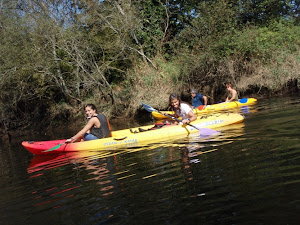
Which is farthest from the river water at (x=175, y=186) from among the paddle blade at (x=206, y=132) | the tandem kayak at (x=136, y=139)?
the tandem kayak at (x=136, y=139)

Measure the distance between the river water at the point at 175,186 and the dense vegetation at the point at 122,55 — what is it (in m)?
8.81

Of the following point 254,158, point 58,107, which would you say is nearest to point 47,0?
point 58,107

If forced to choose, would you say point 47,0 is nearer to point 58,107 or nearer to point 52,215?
point 58,107

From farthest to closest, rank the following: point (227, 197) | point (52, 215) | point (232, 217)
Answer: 1. point (52, 215)
2. point (227, 197)
3. point (232, 217)

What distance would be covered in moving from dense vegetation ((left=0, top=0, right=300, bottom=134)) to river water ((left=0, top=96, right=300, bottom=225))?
28.9 feet

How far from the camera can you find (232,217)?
2.53m

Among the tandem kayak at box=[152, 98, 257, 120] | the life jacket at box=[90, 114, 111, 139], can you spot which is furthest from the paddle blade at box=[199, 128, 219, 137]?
the tandem kayak at box=[152, 98, 257, 120]

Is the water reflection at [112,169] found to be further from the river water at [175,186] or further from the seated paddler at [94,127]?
the seated paddler at [94,127]

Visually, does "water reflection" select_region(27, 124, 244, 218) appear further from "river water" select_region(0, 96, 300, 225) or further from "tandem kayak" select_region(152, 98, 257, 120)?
"tandem kayak" select_region(152, 98, 257, 120)

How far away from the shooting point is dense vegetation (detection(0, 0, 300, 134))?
15.0 metres

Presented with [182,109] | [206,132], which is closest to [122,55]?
[182,109]

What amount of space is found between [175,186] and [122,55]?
46.2ft

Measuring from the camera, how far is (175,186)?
3.46 m

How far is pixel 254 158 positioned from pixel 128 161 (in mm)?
2125
